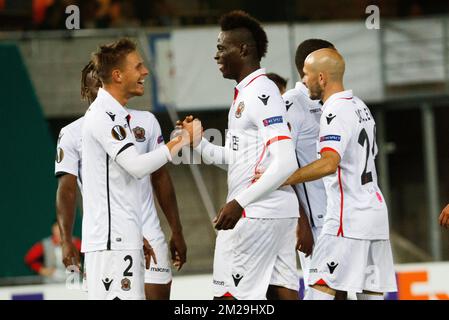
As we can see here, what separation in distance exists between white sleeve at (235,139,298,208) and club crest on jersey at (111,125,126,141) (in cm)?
67

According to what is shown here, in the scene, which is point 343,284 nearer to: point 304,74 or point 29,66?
point 304,74

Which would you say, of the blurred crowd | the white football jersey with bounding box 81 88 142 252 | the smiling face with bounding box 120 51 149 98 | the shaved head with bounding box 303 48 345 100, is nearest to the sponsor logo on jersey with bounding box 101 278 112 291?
the white football jersey with bounding box 81 88 142 252

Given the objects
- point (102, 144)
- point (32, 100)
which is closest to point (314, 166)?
point (102, 144)

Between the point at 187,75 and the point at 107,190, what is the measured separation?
7947 mm

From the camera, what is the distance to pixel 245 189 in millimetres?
5785

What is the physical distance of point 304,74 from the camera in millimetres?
6598

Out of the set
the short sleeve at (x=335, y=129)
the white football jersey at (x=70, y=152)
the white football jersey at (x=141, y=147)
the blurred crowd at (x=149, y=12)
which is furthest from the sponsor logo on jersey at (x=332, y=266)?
the blurred crowd at (x=149, y=12)

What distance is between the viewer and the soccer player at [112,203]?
562cm

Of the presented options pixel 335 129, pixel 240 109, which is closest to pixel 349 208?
pixel 335 129

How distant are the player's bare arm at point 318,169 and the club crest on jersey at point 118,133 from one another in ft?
3.10

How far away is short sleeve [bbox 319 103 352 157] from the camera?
19.8 feet

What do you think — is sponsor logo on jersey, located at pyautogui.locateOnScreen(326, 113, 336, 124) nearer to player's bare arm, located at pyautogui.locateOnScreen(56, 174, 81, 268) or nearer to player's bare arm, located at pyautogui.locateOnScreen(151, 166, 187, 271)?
player's bare arm, located at pyautogui.locateOnScreen(151, 166, 187, 271)

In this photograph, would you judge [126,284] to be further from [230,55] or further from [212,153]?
[230,55]
